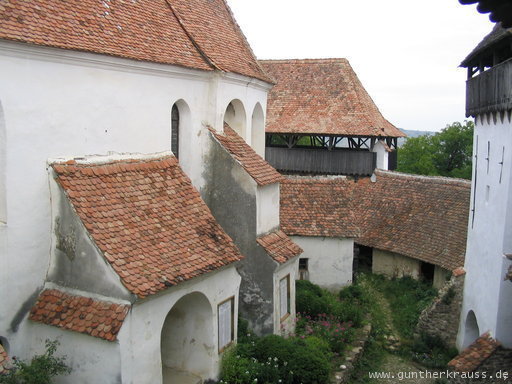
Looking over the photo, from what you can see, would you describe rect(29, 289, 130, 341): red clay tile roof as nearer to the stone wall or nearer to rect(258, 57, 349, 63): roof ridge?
→ the stone wall

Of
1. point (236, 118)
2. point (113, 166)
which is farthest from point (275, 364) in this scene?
point (236, 118)

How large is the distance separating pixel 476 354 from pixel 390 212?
12.2m

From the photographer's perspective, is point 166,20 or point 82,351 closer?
point 82,351

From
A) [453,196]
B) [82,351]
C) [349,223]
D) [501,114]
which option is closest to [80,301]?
[82,351]

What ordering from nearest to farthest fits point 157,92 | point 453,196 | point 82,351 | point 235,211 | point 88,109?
point 82,351, point 88,109, point 157,92, point 235,211, point 453,196

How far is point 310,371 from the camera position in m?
13.0

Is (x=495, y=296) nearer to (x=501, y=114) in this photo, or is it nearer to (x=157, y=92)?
(x=501, y=114)

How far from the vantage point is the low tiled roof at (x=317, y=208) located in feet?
68.5

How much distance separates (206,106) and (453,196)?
13.8 metres

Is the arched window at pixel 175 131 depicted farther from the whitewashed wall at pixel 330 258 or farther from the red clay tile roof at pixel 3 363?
the whitewashed wall at pixel 330 258

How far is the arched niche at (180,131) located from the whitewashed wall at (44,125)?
50.1 inches

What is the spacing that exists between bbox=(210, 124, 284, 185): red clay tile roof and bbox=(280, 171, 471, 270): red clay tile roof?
5708mm

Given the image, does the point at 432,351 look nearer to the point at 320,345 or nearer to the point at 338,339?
the point at 338,339

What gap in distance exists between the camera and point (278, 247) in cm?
1544
